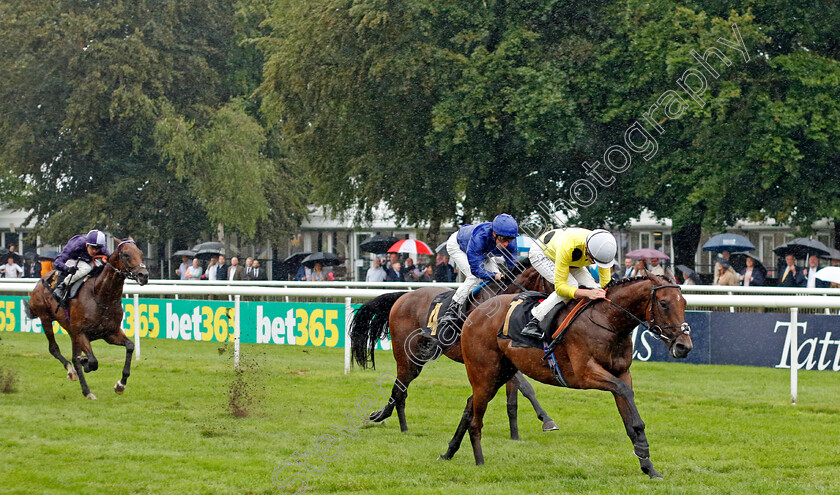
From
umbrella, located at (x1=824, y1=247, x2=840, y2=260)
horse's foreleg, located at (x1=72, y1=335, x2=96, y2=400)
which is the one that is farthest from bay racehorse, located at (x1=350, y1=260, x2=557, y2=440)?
umbrella, located at (x1=824, y1=247, x2=840, y2=260)

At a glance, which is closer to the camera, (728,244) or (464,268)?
(464,268)

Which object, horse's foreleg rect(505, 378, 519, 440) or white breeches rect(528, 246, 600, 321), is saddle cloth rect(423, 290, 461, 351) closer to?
horse's foreleg rect(505, 378, 519, 440)

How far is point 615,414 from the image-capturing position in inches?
317

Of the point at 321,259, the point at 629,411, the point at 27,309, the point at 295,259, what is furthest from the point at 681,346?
the point at 295,259

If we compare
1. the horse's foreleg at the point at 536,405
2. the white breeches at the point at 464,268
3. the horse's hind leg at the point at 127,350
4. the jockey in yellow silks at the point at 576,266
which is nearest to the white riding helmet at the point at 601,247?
the jockey in yellow silks at the point at 576,266

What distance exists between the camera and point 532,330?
598 cm

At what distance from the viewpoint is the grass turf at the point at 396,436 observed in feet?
18.2

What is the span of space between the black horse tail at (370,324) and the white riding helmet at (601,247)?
243 centimetres

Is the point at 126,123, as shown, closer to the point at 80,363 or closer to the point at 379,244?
the point at 379,244

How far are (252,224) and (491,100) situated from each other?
41.1ft

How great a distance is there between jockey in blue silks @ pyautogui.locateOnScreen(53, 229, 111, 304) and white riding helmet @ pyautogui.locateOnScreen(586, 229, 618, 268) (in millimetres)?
5637

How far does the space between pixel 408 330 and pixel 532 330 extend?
5.66 ft

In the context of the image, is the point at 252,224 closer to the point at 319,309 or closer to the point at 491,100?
the point at 491,100

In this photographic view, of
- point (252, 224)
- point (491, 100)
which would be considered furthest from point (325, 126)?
point (252, 224)
